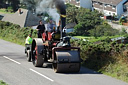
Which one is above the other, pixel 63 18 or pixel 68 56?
pixel 63 18

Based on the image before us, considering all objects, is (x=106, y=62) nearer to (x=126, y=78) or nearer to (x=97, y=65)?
(x=97, y=65)

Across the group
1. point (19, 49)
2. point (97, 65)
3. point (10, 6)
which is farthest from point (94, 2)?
point (97, 65)

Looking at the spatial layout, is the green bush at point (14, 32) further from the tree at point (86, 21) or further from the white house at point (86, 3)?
the white house at point (86, 3)

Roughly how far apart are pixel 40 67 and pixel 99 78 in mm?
3734

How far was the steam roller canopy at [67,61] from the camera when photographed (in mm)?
15578

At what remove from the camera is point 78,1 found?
8625 cm

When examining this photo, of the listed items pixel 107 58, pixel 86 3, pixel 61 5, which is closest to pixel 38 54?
pixel 61 5

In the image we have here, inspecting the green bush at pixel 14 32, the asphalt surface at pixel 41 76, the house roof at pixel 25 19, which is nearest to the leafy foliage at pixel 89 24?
the house roof at pixel 25 19

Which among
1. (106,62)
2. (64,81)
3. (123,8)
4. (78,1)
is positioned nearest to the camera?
(64,81)

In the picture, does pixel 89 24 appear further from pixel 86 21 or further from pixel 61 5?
pixel 61 5

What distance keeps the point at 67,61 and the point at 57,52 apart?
0.69 m

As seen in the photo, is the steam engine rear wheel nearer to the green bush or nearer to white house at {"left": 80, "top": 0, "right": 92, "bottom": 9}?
the green bush

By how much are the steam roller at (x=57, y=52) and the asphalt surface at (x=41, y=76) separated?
37 cm

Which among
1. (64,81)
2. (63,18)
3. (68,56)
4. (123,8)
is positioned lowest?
(64,81)
